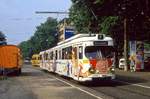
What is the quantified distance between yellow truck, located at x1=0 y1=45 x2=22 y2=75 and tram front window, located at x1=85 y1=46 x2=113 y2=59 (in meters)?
20.5

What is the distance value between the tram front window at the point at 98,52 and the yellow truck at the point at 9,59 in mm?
20544

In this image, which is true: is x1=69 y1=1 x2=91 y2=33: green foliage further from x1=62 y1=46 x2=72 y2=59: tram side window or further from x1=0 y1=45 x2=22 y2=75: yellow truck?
x1=62 y1=46 x2=72 y2=59: tram side window

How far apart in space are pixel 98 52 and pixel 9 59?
69.6ft

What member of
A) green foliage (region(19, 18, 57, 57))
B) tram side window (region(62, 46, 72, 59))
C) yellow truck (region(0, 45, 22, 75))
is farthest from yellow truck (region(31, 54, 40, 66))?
green foliage (region(19, 18, 57, 57))

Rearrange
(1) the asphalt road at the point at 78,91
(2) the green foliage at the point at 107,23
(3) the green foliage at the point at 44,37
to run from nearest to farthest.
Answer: (1) the asphalt road at the point at 78,91, (2) the green foliage at the point at 107,23, (3) the green foliage at the point at 44,37

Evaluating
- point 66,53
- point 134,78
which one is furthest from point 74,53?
point 134,78

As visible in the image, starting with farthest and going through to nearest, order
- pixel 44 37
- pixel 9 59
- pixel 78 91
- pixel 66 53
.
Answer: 1. pixel 44 37
2. pixel 9 59
3. pixel 66 53
4. pixel 78 91

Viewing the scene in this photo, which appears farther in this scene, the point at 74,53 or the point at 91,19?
the point at 91,19

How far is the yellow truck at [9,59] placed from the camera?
48.7 metres

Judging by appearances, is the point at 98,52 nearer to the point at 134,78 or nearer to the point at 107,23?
the point at 134,78

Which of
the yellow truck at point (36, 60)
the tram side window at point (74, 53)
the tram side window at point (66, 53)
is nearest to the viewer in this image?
the tram side window at point (74, 53)

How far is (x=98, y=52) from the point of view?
29.2 metres

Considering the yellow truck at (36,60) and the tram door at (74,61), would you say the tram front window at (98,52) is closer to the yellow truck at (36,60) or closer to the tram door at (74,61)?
Answer: the tram door at (74,61)

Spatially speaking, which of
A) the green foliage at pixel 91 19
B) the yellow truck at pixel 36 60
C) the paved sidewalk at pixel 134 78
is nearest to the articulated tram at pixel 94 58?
the paved sidewalk at pixel 134 78
